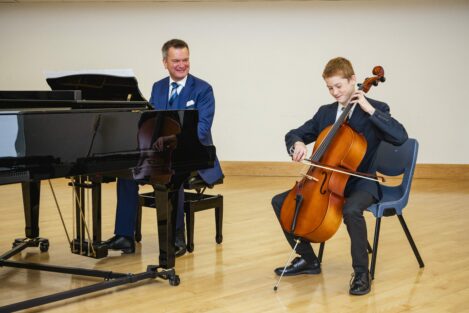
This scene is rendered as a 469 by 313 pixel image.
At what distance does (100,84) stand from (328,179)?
1299mm

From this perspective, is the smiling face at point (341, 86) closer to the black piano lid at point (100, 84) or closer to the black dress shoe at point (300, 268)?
the black dress shoe at point (300, 268)

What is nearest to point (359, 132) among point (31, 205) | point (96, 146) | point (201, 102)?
point (201, 102)

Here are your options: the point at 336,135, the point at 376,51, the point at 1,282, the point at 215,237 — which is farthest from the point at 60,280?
the point at 376,51

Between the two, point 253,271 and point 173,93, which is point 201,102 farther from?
point 253,271

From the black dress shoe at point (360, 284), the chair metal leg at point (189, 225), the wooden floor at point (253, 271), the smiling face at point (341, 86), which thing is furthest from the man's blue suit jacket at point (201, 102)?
the black dress shoe at point (360, 284)

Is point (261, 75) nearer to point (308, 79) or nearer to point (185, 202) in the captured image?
point (308, 79)

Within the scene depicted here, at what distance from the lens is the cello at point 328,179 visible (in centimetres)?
344

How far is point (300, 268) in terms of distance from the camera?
12.7 ft

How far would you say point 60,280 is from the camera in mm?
3793

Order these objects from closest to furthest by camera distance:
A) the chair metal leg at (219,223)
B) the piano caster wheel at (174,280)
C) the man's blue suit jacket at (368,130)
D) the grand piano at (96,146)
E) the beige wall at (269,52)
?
the grand piano at (96,146) → the man's blue suit jacket at (368,130) → the piano caster wheel at (174,280) → the chair metal leg at (219,223) → the beige wall at (269,52)

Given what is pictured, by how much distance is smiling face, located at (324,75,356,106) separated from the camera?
11.8ft

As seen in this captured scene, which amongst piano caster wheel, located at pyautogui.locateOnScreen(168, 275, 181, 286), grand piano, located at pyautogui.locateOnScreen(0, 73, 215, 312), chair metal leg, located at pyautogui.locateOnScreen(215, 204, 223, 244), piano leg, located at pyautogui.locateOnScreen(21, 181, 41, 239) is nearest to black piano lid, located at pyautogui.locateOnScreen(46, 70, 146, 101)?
grand piano, located at pyautogui.locateOnScreen(0, 73, 215, 312)

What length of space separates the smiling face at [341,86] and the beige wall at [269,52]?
13.7 feet

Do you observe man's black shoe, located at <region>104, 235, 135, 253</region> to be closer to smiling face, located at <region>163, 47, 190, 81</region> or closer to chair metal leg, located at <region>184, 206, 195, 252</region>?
chair metal leg, located at <region>184, 206, 195, 252</region>
